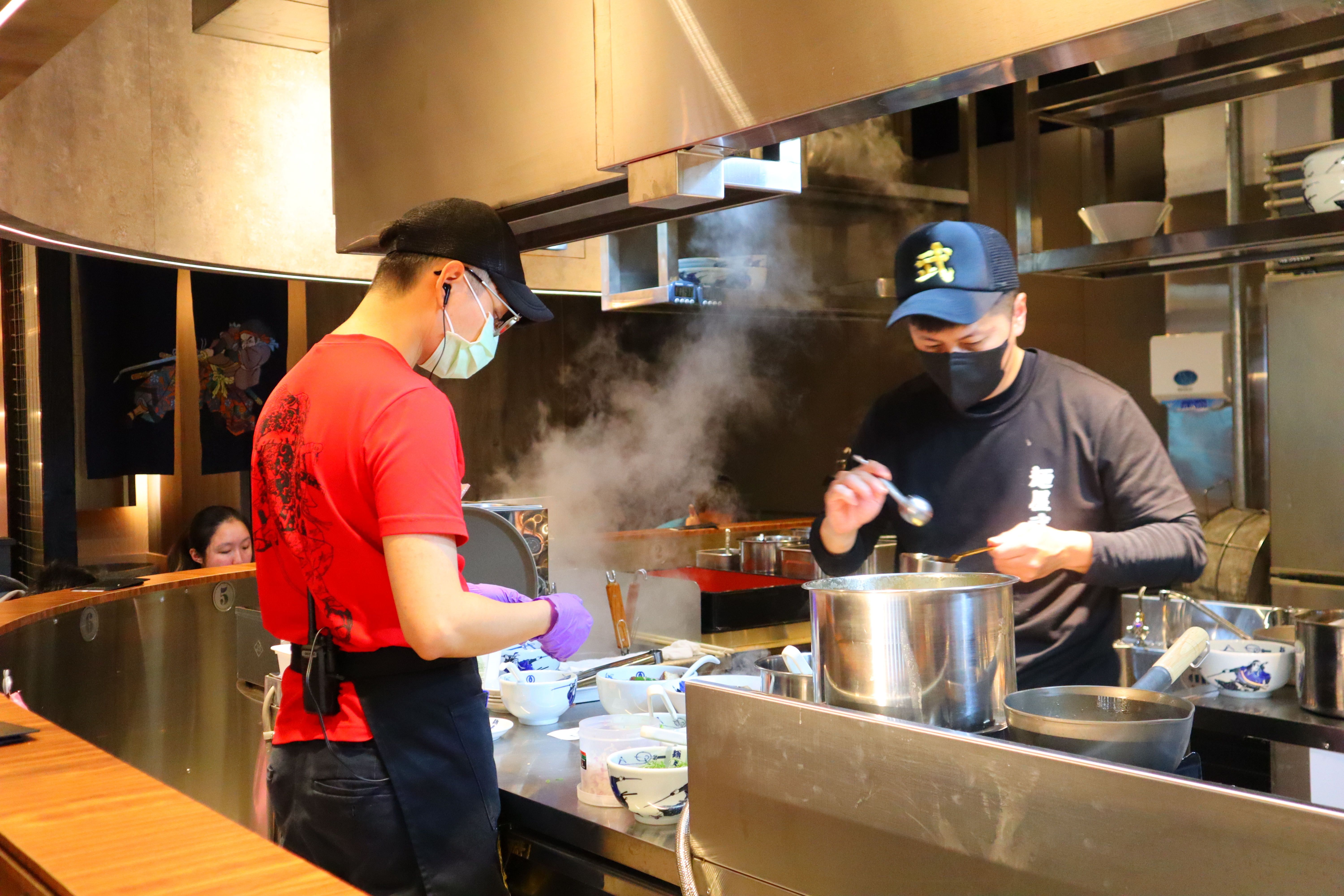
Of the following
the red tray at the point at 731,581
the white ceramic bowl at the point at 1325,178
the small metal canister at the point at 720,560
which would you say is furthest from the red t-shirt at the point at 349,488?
the small metal canister at the point at 720,560

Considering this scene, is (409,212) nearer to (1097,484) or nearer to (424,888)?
(424,888)

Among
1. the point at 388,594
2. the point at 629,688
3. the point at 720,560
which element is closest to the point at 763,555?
the point at 720,560

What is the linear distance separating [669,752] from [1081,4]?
1070mm

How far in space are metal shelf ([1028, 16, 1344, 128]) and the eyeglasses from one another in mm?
1848

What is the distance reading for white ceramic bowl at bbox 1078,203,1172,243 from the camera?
10.4 ft

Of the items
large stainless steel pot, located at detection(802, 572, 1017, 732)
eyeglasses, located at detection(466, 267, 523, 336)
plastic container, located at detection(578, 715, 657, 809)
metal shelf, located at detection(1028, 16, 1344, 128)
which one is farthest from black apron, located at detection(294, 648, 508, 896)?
metal shelf, located at detection(1028, 16, 1344, 128)

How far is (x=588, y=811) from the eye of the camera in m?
1.55

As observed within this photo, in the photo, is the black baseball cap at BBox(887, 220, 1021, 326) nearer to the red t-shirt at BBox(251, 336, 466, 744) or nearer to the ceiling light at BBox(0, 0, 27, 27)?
the red t-shirt at BBox(251, 336, 466, 744)

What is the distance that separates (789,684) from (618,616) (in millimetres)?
1402

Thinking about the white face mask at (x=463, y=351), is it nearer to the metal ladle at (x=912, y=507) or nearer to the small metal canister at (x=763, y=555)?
the metal ladle at (x=912, y=507)

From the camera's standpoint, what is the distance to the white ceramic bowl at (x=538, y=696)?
205cm

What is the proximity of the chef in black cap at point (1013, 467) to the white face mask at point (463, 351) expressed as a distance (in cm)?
63

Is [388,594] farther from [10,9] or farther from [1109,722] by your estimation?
[10,9]

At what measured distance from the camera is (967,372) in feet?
6.53
